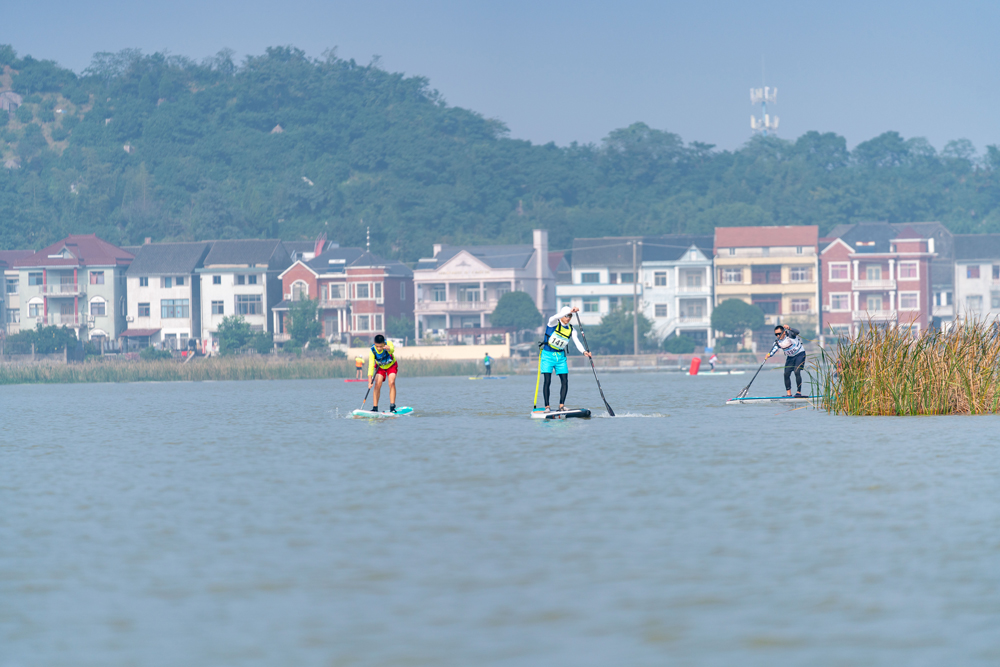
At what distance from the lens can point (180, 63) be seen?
173000 mm

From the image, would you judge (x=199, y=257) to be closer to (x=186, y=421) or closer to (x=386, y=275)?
(x=386, y=275)

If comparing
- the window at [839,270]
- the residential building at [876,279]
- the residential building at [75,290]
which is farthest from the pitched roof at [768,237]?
the residential building at [75,290]

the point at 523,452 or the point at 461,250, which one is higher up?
the point at 461,250

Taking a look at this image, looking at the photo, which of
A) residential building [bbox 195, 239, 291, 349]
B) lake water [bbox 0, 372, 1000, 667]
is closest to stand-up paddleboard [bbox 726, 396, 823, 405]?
lake water [bbox 0, 372, 1000, 667]

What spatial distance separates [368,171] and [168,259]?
158ft

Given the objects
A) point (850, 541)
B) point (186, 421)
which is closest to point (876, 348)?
point (850, 541)

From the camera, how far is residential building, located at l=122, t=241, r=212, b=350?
102625 millimetres

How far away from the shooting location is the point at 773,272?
98188mm

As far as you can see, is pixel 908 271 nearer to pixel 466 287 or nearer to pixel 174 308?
pixel 466 287

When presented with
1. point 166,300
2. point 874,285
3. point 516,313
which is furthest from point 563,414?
point 166,300

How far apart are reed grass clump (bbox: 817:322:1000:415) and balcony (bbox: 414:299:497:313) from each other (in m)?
74.9

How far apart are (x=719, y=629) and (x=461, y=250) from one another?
9175 cm

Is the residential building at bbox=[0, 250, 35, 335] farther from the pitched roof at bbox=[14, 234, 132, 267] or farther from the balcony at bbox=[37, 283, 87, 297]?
the balcony at bbox=[37, 283, 87, 297]

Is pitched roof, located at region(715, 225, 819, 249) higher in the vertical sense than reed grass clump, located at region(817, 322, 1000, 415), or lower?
higher
